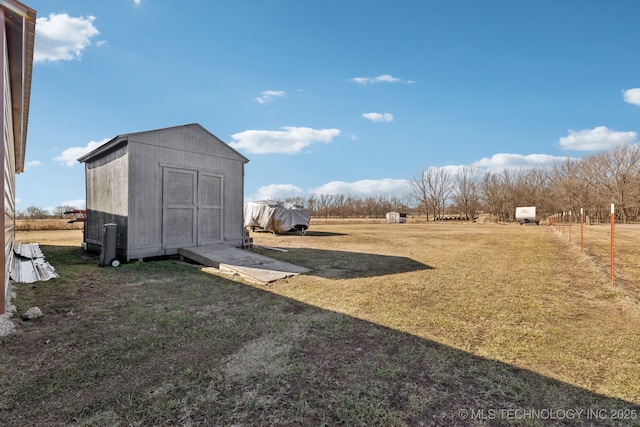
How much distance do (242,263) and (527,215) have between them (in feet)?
A: 141

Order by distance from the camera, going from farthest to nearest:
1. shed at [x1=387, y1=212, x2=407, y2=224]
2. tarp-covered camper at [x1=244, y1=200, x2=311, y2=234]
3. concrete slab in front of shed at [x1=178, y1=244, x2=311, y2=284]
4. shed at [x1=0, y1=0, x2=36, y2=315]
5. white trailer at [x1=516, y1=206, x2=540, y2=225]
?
1. shed at [x1=387, y1=212, x2=407, y2=224]
2. white trailer at [x1=516, y1=206, x2=540, y2=225]
3. tarp-covered camper at [x1=244, y1=200, x2=311, y2=234]
4. concrete slab in front of shed at [x1=178, y1=244, x2=311, y2=284]
5. shed at [x1=0, y1=0, x2=36, y2=315]

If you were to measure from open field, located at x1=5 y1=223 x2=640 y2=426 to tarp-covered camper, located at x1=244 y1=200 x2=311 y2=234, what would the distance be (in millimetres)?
13758

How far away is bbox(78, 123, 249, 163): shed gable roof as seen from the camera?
24.9ft

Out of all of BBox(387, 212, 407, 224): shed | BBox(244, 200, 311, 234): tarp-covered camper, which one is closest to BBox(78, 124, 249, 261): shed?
BBox(244, 200, 311, 234): tarp-covered camper

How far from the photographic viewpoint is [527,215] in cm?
3912

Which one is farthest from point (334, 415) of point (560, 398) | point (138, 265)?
point (138, 265)

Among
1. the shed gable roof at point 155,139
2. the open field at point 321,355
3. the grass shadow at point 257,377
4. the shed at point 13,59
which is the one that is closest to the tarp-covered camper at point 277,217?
the shed gable roof at point 155,139

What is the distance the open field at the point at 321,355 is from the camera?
7.02ft

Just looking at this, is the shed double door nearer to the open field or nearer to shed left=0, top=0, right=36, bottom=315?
the open field

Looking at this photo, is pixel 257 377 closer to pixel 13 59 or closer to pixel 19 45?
pixel 19 45

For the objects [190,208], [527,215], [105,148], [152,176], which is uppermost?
[105,148]

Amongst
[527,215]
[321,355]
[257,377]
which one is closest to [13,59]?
[257,377]

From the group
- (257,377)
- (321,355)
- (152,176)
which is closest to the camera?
(257,377)

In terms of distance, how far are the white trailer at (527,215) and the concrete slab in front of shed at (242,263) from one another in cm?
4142
